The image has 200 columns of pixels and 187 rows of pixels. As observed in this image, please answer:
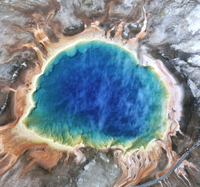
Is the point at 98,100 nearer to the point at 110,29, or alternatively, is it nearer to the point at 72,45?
the point at 72,45

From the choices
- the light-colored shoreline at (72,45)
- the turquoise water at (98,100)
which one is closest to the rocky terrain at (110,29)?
the light-colored shoreline at (72,45)

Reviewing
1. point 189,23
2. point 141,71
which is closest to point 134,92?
point 141,71

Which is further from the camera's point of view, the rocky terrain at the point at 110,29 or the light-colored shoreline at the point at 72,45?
the light-colored shoreline at the point at 72,45

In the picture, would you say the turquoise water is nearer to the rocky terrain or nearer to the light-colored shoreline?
the light-colored shoreline

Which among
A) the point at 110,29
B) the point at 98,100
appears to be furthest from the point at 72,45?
the point at 98,100

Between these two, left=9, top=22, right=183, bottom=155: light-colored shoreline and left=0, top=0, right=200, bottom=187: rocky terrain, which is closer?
left=0, top=0, right=200, bottom=187: rocky terrain

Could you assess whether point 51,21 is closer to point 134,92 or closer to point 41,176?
point 134,92

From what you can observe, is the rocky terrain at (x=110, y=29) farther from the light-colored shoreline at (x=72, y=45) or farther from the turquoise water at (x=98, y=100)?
the turquoise water at (x=98, y=100)

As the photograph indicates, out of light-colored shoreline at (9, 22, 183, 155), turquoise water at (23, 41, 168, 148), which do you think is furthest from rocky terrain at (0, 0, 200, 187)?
turquoise water at (23, 41, 168, 148)
